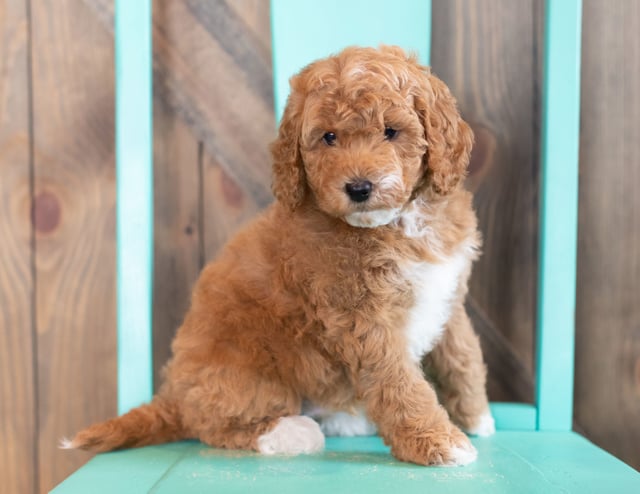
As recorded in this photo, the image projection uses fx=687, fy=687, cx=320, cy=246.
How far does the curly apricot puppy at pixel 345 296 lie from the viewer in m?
1.35

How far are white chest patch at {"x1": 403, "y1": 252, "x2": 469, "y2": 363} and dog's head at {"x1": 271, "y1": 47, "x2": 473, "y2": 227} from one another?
0.14 meters

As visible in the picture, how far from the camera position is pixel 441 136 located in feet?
4.61

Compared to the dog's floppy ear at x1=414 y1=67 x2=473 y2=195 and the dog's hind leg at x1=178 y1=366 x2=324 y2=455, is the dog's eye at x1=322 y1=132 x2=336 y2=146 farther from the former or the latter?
the dog's hind leg at x1=178 y1=366 x2=324 y2=455

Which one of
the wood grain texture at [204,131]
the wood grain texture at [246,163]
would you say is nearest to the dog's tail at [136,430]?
the wood grain texture at [204,131]

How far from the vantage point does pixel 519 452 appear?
1462mm

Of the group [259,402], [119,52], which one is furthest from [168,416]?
[119,52]

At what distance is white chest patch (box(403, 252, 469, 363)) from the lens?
1.45m

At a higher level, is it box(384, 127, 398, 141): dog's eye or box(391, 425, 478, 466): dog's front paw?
box(384, 127, 398, 141): dog's eye

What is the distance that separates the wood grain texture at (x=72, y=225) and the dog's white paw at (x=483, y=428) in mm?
1067

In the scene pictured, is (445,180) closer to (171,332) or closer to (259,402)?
(259,402)

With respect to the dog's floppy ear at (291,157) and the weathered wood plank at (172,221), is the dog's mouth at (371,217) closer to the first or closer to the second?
the dog's floppy ear at (291,157)

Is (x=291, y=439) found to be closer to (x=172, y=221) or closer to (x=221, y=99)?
(x=172, y=221)

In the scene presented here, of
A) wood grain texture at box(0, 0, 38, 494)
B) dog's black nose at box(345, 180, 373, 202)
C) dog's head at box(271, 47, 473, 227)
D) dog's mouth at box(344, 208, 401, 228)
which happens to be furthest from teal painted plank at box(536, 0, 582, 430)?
wood grain texture at box(0, 0, 38, 494)

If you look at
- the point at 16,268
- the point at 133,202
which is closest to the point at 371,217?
the point at 133,202
